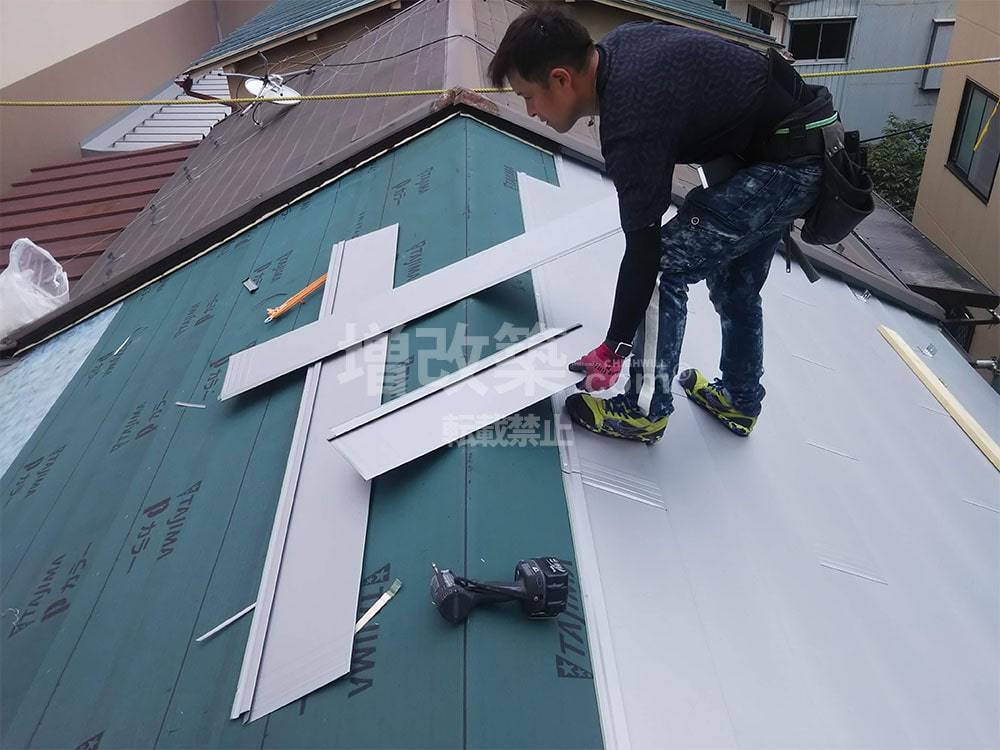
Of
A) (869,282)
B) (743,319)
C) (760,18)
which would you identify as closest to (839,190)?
(743,319)

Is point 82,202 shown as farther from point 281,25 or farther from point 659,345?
point 659,345

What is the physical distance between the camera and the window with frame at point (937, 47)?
642 inches

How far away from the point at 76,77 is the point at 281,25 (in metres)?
3.03

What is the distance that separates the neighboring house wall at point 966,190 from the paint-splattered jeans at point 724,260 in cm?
863

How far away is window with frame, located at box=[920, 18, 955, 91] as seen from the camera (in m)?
16.3

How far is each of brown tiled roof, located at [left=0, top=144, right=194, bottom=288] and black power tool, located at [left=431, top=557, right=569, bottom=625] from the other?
5.22 metres

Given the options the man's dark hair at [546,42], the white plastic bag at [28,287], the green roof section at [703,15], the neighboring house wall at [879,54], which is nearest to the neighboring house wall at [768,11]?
the neighboring house wall at [879,54]

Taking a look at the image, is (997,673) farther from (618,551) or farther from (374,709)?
(374,709)


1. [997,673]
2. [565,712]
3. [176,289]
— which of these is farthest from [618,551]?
[176,289]

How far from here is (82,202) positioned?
7316 millimetres

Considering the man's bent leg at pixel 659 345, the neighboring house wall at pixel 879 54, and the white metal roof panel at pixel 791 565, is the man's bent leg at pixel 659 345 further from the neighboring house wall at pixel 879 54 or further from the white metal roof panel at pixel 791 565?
the neighboring house wall at pixel 879 54

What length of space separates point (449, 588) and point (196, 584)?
38.1 inches

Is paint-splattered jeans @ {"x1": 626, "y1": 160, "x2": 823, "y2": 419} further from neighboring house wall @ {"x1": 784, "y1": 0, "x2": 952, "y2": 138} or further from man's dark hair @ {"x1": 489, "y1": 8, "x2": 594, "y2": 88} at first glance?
neighboring house wall @ {"x1": 784, "y1": 0, "x2": 952, "y2": 138}

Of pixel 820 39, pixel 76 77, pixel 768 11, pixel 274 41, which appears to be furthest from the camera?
pixel 768 11
